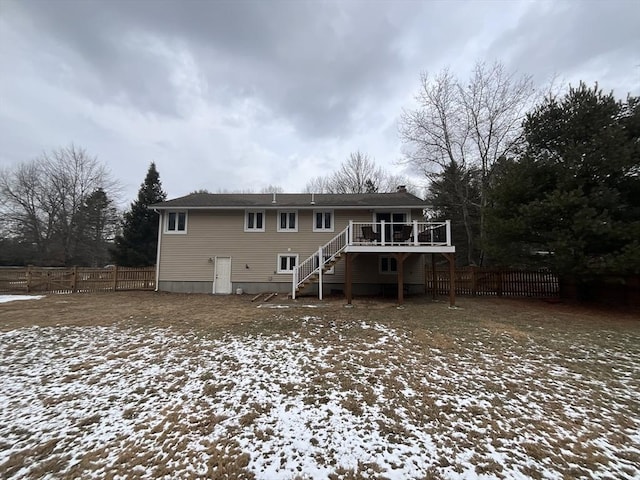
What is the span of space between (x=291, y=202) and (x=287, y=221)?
3.98ft

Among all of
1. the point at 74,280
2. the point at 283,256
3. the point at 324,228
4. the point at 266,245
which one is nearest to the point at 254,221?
the point at 266,245

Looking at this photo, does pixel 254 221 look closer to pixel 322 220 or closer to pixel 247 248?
pixel 247 248

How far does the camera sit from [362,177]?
30.6 metres

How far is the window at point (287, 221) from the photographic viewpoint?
49.6ft

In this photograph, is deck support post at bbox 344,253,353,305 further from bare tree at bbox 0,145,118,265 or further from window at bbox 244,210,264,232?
bare tree at bbox 0,145,118,265

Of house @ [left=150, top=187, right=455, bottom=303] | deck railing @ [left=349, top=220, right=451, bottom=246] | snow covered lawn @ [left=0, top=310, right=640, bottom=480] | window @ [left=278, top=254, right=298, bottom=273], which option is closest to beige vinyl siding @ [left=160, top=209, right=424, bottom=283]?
house @ [left=150, top=187, right=455, bottom=303]

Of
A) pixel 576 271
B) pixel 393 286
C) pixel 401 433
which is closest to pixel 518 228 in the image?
pixel 576 271

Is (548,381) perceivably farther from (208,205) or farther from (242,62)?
(242,62)

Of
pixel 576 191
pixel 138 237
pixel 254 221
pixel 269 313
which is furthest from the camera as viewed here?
pixel 138 237

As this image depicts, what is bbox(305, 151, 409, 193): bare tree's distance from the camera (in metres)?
30.4

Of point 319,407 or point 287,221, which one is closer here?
point 319,407

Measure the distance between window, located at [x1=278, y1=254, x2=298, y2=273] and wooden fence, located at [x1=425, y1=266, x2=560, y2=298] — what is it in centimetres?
725

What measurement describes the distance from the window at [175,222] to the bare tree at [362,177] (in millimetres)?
19232

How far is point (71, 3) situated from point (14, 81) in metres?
7.88
